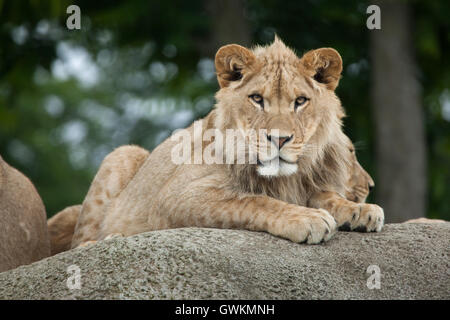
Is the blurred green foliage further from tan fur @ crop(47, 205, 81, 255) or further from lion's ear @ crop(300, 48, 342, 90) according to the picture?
lion's ear @ crop(300, 48, 342, 90)

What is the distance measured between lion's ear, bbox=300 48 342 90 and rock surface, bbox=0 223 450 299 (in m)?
Result: 1.27

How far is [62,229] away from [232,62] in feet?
9.87

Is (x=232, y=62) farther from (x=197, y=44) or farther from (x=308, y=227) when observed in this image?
(x=197, y=44)

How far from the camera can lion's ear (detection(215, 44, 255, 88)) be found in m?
5.91

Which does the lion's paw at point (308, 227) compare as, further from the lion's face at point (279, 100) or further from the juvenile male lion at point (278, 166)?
the lion's face at point (279, 100)

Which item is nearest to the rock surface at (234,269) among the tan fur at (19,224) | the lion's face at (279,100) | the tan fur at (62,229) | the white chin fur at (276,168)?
the white chin fur at (276,168)

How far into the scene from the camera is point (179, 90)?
1335 cm

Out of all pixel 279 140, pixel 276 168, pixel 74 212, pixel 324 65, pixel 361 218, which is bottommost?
pixel 74 212

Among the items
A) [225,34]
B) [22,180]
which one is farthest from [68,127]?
[22,180]

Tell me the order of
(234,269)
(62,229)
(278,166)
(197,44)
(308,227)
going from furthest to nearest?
(197,44)
(62,229)
(278,166)
(308,227)
(234,269)

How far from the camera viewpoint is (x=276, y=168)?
17.9 feet

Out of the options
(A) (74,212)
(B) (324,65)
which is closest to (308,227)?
(B) (324,65)

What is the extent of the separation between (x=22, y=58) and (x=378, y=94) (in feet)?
19.4

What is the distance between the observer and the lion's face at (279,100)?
5.45 m
